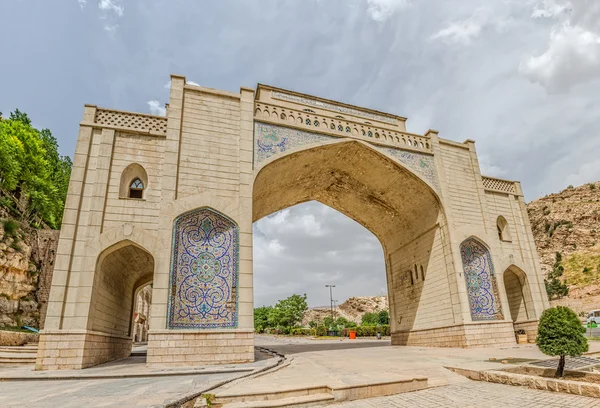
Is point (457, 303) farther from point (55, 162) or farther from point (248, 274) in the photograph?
point (55, 162)

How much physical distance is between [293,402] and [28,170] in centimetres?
2851

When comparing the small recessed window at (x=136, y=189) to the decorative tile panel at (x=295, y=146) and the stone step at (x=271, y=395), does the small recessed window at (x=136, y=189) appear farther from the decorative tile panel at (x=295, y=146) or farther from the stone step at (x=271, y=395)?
the stone step at (x=271, y=395)

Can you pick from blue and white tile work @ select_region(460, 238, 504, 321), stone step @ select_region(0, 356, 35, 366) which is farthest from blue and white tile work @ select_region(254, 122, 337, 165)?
stone step @ select_region(0, 356, 35, 366)

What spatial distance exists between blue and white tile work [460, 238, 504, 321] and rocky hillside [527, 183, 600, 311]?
32.0m

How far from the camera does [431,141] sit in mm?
14711

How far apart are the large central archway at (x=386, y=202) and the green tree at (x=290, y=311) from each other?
130 ft

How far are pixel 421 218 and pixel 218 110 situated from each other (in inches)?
360

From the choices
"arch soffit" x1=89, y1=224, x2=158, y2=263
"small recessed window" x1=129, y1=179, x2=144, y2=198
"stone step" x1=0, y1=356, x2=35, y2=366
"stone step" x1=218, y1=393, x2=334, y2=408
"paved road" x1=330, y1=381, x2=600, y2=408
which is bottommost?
"paved road" x1=330, y1=381, x2=600, y2=408

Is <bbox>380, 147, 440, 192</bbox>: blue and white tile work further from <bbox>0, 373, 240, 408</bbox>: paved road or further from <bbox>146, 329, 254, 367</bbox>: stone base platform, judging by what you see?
<bbox>0, 373, 240, 408</bbox>: paved road

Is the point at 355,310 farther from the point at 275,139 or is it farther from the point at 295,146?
the point at 275,139

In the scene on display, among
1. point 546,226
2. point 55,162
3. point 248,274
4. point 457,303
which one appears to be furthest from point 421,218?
point 546,226

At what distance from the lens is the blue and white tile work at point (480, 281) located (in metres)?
12.7

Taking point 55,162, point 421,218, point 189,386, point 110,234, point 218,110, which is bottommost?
point 189,386

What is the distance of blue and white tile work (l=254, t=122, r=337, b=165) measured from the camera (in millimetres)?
11625
